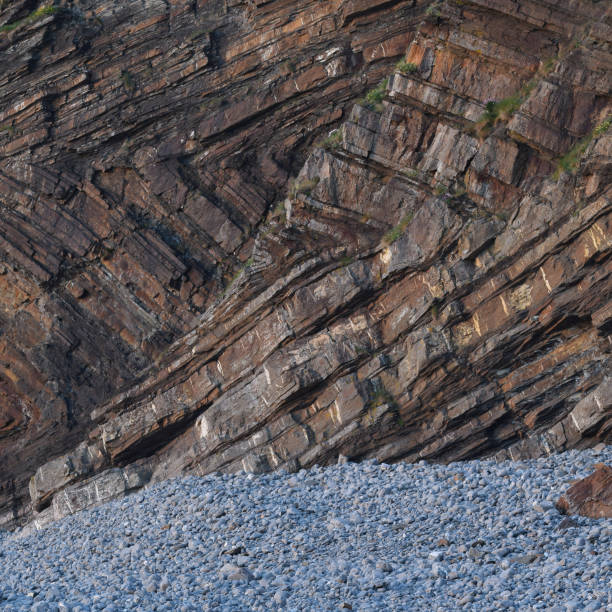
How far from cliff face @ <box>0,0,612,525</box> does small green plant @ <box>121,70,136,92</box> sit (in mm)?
74

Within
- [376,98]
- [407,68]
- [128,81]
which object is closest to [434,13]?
[407,68]

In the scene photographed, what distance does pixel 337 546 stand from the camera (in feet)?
42.0

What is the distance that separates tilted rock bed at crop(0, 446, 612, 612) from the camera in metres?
10.9

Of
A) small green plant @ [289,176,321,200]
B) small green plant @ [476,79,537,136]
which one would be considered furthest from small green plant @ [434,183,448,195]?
small green plant @ [289,176,321,200]

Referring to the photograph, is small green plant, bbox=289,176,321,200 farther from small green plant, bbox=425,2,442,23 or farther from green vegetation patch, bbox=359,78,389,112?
small green plant, bbox=425,2,442,23

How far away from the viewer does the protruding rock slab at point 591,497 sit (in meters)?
12.9

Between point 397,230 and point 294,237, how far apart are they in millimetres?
2405

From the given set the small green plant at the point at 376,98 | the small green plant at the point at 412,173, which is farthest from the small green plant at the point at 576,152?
the small green plant at the point at 376,98

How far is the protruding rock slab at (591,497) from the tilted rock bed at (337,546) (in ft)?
0.75

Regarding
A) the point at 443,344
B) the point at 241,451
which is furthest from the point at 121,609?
the point at 443,344

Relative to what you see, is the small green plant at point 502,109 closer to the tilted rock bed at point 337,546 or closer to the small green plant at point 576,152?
the small green plant at point 576,152

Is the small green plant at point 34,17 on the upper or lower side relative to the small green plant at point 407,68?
upper

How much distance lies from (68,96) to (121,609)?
1523cm

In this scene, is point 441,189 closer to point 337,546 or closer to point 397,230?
point 397,230
